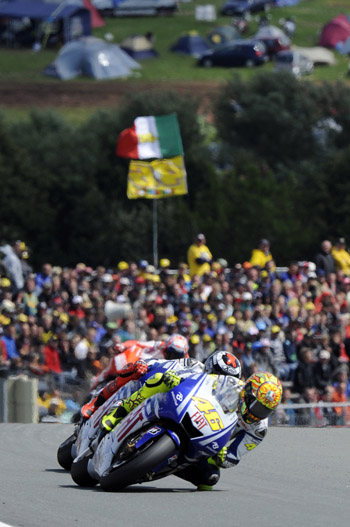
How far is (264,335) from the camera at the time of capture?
16.1 meters

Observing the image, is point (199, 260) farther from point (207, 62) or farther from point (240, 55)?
point (207, 62)

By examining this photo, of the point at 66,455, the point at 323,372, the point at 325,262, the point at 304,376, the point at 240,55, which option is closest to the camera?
the point at 66,455

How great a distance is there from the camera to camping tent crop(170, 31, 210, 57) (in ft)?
237

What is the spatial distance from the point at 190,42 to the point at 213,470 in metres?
65.5

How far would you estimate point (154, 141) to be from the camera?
2167cm

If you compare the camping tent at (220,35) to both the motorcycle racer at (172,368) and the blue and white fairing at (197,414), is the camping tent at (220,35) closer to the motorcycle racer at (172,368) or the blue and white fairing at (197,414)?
the motorcycle racer at (172,368)

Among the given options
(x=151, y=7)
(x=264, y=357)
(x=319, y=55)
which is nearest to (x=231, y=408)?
(x=264, y=357)

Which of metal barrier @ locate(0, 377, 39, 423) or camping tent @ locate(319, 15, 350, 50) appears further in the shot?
camping tent @ locate(319, 15, 350, 50)

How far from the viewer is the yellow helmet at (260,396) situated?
7.75m

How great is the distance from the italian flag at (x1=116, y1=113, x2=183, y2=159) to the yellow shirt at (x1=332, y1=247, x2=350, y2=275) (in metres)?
3.05

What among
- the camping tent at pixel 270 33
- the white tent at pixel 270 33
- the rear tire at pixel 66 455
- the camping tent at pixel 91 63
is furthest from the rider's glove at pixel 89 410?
the white tent at pixel 270 33

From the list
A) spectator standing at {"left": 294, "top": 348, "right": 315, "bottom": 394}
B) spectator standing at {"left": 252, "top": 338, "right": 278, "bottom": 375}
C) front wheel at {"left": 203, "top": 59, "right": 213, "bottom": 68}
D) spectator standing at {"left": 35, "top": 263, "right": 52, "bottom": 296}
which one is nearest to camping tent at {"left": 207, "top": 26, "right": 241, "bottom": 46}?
front wheel at {"left": 203, "top": 59, "right": 213, "bottom": 68}

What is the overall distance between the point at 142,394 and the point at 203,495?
695 mm

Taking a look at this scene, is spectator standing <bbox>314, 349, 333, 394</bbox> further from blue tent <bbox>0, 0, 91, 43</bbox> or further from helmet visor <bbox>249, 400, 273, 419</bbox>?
blue tent <bbox>0, 0, 91, 43</bbox>
